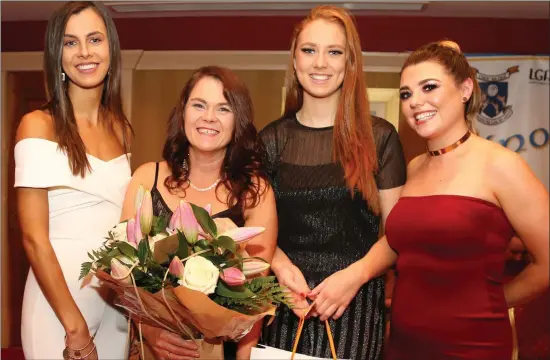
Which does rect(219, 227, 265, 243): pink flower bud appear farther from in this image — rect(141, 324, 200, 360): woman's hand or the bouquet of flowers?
rect(141, 324, 200, 360): woman's hand

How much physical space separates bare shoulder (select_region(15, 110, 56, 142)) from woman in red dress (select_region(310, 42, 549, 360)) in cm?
101

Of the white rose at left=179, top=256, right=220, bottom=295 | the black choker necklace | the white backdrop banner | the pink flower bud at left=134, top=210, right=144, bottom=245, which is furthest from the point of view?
the white backdrop banner

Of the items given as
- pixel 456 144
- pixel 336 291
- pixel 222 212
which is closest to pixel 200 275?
pixel 222 212

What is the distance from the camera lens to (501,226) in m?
1.76

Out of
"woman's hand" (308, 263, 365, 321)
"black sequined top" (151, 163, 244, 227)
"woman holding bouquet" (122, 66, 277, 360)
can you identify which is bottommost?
"woman's hand" (308, 263, 365, 321)

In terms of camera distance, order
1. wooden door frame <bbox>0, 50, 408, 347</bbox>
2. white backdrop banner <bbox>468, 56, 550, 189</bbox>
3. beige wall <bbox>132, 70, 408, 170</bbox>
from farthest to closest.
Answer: beige wall <bbox>132, 70, 408, 170</bbox>
wooden door frame <bbox>0, 50, 408, 347</bbox>
white backdrop banner <bbox>468, 56, 550, 189</bbox>

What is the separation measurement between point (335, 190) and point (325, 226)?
116mm

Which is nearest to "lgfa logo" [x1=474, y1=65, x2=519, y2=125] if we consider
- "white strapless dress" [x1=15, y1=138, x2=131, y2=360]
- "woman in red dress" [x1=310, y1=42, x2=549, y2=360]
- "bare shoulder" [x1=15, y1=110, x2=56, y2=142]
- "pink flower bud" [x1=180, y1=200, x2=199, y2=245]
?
"woman in red dress" [x1=310, y1=42, x2=549, y2=360]

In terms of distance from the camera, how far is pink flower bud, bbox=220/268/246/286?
145cm

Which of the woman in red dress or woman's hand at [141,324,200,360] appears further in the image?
the woman in red dress

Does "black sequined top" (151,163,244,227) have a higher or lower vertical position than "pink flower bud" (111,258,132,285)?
higher

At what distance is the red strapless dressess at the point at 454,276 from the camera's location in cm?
176

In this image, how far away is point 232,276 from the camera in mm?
1448

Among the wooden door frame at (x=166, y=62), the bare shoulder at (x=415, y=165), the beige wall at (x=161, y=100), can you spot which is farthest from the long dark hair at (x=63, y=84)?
the beige wall at (x=161, y=100)
